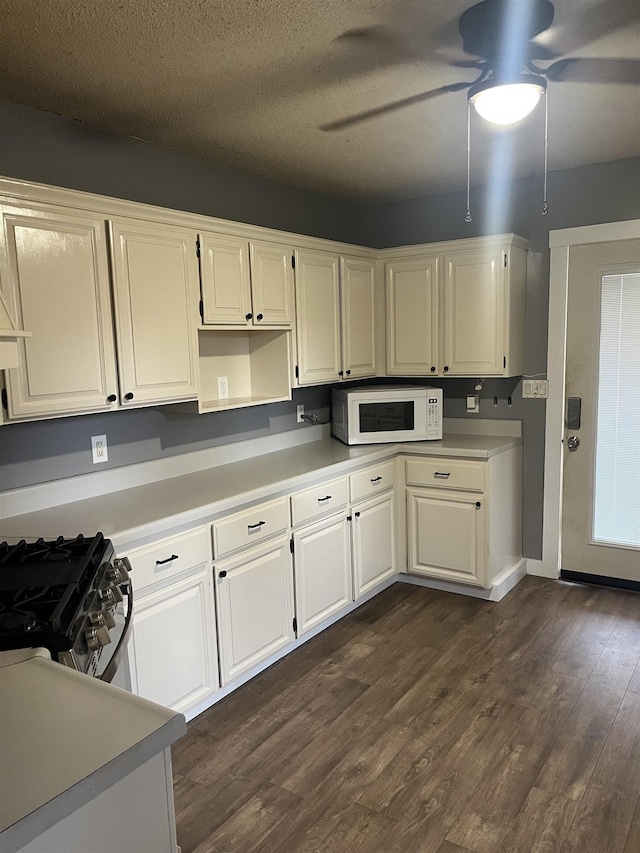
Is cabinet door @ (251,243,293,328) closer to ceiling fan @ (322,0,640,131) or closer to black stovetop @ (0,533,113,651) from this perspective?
ceiling fan @ (322,0,640,131)

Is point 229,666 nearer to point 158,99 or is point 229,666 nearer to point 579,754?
point 579,754

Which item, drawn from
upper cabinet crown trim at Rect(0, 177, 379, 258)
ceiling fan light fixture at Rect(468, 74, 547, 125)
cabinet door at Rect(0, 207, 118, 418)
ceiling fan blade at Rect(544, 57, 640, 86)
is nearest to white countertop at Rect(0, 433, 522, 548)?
cabinet door at Rect(0, 207, 118, 418)

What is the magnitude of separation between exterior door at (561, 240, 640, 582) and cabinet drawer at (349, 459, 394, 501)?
1122mm

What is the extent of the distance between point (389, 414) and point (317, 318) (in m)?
0.74

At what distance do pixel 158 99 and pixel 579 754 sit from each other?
296cm

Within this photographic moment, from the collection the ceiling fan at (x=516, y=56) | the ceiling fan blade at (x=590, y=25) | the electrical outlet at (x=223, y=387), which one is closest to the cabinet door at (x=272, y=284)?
the electrical outlet at (x=223, y=387)

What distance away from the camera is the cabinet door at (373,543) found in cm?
354

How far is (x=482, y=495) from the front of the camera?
11.8 ft

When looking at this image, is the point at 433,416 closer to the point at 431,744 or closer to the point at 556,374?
the point at 556,374

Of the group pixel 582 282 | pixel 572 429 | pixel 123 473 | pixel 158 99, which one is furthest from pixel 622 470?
pixel 158 99

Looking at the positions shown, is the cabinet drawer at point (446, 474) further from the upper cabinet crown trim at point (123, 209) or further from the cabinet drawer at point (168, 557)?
the cabinet drawer at point (168, 557)

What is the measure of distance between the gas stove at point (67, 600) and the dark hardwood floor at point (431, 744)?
2.74ft

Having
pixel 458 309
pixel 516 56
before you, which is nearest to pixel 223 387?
pixel 458 309

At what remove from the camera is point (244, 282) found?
9.93ft
